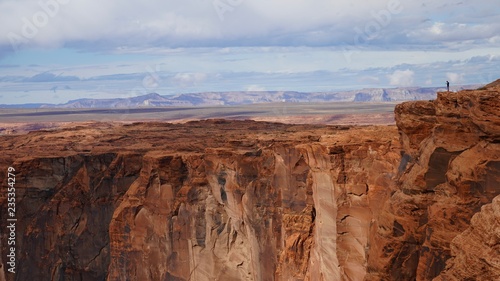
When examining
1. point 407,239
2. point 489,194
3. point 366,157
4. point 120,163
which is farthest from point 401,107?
point 120,163

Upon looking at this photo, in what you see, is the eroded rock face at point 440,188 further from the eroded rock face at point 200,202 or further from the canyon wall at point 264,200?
the eroded rock face at point 200,202

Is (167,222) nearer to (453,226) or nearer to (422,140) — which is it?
(422,140)

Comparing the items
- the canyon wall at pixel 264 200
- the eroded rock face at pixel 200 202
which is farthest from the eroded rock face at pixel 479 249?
the eroded rock face at pixel 200 202

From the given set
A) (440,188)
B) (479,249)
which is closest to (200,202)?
(440,188)

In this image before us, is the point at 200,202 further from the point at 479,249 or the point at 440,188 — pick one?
the point at 479,249

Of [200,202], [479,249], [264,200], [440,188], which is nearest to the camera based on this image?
[479,249]

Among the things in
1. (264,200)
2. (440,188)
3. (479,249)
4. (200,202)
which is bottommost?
(200,202)
